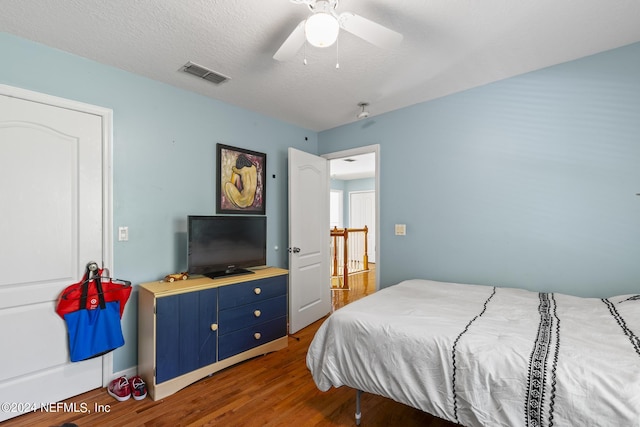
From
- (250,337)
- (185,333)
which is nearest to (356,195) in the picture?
(250,337)

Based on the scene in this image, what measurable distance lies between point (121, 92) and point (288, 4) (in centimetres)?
158

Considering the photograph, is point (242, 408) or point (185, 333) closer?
point (242, 408)

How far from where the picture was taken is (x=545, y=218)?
7.65 ft

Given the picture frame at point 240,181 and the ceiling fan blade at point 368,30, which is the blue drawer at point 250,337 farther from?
the ceiling fan blade at point 368,30

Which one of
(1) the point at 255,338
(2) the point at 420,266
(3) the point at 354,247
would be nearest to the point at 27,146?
(1) the point at 255,338

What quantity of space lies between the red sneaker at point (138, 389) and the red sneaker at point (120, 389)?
0.03 meters

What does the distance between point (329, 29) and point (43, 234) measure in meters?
2.26

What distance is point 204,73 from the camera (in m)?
2.39

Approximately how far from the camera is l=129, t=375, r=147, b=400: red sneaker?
2064 millimetres

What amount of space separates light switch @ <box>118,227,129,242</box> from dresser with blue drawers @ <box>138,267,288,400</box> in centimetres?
40

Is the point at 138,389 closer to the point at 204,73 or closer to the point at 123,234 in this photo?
the point at 123,234

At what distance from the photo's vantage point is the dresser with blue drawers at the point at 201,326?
2098 mm

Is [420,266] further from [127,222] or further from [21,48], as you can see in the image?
[21,48]

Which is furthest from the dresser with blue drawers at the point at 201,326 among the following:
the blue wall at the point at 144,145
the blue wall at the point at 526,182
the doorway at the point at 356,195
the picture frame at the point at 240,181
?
the doorway at the point at 356,195
